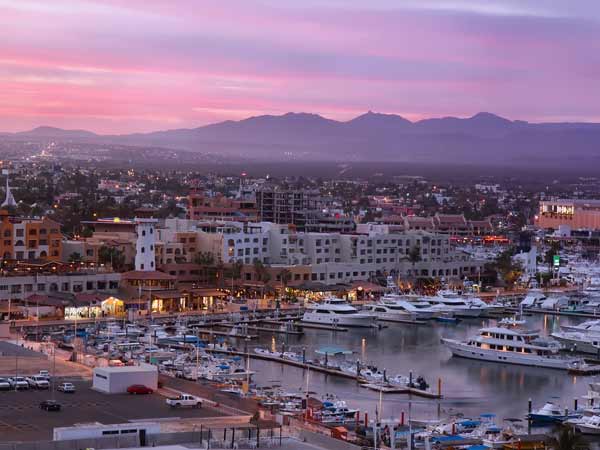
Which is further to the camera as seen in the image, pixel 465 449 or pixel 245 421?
pixel 465 449

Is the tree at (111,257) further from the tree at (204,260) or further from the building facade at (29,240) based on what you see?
the tree at (204,260)

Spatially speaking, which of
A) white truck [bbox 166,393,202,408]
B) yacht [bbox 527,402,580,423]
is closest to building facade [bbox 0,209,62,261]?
yacht [bbox 527,402,580,423]

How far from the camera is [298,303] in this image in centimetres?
4169

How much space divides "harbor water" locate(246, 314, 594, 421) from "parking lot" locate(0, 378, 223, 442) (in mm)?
5573

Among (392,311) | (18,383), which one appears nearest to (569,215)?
(392,311)

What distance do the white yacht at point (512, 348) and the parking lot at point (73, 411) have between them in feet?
46.4

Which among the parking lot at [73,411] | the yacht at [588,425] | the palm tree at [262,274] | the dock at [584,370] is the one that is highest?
the parking lot at [73,411]

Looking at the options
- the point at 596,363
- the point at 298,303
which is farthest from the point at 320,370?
the point at 298,303

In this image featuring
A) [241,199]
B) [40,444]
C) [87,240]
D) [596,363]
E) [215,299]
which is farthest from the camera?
[241,199]

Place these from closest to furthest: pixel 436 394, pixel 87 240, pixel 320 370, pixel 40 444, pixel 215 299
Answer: pixel 40 444
pixel 436 394
pixel 320 370
pixel 215 299
pixel 87 240

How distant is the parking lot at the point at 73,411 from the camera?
1706cm

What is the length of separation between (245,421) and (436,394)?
9402 millimetres

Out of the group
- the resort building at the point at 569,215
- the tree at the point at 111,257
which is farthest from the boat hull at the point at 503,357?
the resort building at the point at 569,215

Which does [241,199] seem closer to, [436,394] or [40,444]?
[436,394]
